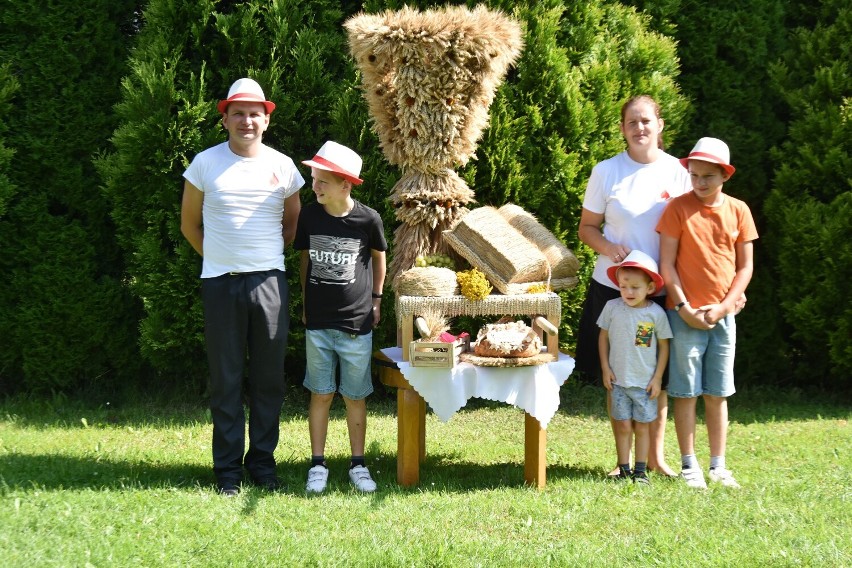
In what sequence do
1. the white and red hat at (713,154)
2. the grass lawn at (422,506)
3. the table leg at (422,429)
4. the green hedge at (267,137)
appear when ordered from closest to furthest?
the grass lawn at (422,506)
the white and red hat at (713,154)
the table leg at (422,429)
the green hedge at (267,137)

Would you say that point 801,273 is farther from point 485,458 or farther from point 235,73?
point 235,73

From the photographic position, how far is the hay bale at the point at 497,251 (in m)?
4.85

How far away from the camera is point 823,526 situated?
166 inches

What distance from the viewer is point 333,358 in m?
5.02

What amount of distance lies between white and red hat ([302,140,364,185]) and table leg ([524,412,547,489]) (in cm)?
167

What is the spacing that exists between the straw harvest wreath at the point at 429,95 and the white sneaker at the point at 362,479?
1176mm

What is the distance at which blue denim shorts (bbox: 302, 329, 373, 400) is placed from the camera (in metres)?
4.94

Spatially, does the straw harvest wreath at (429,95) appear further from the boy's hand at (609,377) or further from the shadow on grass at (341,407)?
the shadow on grass at (341,407)

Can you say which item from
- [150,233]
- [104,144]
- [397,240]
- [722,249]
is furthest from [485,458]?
[104,144]

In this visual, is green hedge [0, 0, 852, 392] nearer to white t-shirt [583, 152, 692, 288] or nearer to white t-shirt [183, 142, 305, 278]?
white t-shirt [583, 152, 692, 288]

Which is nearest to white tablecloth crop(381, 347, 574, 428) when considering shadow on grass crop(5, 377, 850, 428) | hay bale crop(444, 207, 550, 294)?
hay bale crop(444, 207, 550, 294)

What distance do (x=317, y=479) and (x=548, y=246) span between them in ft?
6.12

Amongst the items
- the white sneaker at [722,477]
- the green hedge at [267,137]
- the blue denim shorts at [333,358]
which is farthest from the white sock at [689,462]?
the green hedge at [267,137]

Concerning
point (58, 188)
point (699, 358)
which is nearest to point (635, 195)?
point (699, 358)
